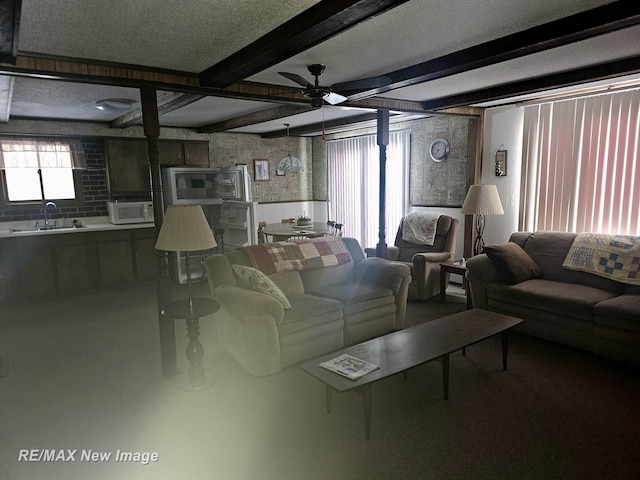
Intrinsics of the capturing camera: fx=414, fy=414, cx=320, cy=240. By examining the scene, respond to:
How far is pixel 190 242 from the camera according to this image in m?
2.77

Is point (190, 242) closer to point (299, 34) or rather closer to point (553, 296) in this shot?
point (299, 34)

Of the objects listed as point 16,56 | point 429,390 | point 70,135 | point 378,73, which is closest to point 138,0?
point 16,56

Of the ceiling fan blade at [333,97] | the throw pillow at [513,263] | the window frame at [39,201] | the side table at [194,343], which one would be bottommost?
the side table at [194,343]

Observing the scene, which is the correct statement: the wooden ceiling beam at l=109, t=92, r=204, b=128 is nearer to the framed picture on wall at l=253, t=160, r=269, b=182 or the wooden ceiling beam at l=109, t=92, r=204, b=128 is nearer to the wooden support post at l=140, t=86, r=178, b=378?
the wooden support post at l=140, t=86, r=178, b=378

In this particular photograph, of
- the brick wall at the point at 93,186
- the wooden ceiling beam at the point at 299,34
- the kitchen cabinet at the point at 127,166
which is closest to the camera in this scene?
the wooden ceiling beam at the point at 299,34

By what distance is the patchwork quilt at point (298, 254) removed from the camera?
12.4 feet

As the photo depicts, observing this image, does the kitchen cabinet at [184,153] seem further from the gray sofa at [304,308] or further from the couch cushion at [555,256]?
the couch cushion at [555,256]

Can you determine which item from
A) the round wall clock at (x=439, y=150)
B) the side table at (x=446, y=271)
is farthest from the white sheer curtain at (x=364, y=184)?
the side table at (x=446, y=271)

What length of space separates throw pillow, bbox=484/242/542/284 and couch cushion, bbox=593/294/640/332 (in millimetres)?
760

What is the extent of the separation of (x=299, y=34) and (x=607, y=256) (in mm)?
3352

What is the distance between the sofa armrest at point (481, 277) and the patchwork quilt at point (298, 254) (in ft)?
4.02

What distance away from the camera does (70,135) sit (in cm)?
571

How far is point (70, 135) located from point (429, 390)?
5641 mm

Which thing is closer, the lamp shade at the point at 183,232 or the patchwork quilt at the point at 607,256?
the lamp shade at the point at 183,232
